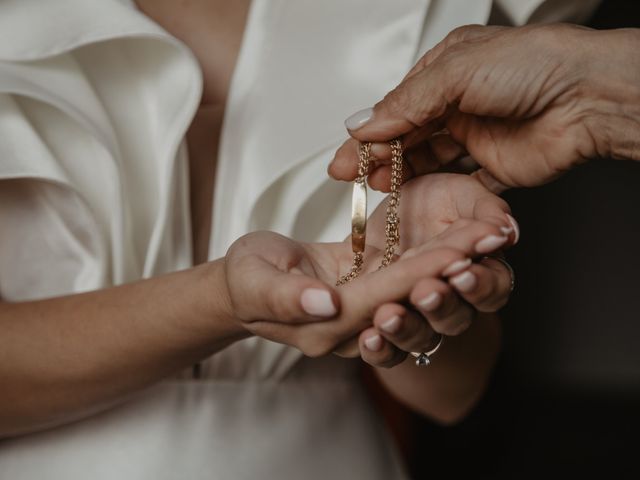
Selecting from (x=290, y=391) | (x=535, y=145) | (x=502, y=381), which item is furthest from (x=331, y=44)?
(x=502, y=381)

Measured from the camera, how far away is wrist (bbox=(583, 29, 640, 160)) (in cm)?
83

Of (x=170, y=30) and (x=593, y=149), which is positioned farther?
(x=170, y=30)

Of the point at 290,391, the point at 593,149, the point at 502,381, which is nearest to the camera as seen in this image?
the point at 593,149

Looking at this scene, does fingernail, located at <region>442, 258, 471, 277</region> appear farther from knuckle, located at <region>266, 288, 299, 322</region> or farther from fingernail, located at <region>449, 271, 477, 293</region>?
knuckle, located at <region>266, 288, 299, 322</region>

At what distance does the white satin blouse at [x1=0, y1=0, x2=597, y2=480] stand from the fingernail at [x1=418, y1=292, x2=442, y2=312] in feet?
1.43

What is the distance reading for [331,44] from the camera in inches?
44.2

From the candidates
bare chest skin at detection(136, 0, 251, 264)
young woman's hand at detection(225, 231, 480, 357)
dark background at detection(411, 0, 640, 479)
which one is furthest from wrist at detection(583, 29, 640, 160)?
dark background at detection(411, 0, 640, 479)

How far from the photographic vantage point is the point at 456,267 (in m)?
0.67

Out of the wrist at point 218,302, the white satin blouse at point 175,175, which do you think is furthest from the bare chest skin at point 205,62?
the wrist at point 218,302

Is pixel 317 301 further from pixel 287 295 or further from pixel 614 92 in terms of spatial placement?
pixel 614 92

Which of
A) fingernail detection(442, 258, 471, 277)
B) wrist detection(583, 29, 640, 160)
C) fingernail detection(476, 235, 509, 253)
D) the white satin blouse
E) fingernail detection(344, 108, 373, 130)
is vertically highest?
wrist detection(583, 29, 640, 160)

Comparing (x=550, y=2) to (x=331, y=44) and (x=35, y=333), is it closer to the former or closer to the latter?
(x=331, y=44)

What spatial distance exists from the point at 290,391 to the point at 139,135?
1.37 ft

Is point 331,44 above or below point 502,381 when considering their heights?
above
